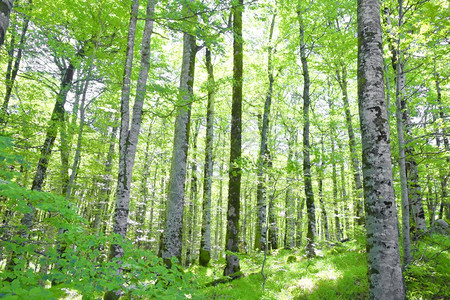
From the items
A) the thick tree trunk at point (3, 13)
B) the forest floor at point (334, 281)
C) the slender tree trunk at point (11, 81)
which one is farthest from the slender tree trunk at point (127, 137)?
the thick tree trunk at point (3, 13)

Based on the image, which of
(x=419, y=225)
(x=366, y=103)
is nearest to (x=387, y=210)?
(x=366, y=103)

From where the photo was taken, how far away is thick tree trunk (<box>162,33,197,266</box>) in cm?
698

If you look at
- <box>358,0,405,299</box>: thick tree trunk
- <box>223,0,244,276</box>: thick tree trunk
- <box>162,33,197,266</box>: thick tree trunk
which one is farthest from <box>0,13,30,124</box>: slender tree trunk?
<box>358,0,405,299</box>: thick tree trunk

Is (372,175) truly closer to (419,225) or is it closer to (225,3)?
(225,3)

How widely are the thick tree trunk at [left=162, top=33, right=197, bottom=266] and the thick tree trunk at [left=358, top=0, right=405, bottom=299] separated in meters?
4.40

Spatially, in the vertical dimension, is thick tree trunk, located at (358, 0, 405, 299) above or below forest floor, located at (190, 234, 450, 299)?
above

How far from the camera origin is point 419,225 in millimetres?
8703

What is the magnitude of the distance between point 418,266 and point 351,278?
1689 millimetres

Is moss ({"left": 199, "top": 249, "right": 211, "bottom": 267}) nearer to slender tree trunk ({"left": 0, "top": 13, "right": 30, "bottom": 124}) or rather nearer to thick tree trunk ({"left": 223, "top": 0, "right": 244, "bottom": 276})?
thick tree trunk ({"left": 223, "top": 0, "right": 244, "bottom": 276})

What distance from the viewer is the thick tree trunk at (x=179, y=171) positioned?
698cm

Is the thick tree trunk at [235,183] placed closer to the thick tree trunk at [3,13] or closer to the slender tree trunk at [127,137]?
the slender tree trunk at [127,137]

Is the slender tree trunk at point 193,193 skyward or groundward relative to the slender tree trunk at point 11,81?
groundward


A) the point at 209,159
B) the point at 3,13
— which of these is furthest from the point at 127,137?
the point at 209,159

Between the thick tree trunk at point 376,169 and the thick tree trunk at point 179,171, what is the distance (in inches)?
173
